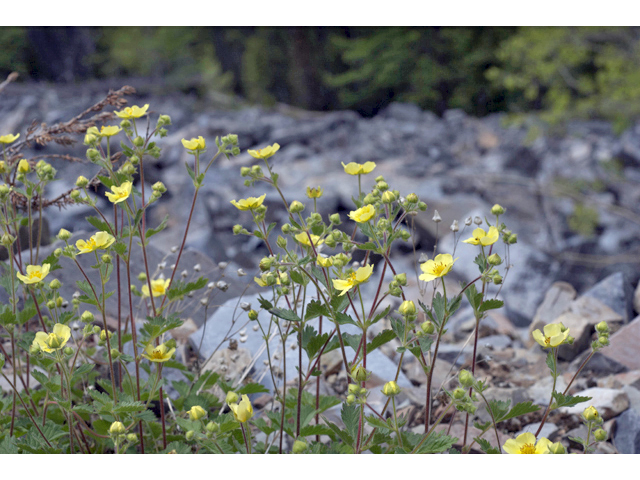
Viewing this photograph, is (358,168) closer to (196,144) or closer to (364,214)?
(364,214)

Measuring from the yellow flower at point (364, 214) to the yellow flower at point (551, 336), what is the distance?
0.95ft

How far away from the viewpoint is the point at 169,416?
1.20m

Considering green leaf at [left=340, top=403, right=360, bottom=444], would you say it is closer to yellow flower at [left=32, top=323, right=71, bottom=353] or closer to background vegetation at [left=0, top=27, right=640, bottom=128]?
yellow flower at [left=32, top=323, right=71, bottom=353]

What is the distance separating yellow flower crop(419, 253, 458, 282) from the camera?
75 cm

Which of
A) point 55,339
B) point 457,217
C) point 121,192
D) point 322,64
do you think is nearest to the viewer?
point 55,339

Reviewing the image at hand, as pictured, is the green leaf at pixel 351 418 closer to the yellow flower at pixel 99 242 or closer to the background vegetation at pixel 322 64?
the yellow flower at pixel 99 242

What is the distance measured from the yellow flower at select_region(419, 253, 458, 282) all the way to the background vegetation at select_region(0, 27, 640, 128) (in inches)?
216

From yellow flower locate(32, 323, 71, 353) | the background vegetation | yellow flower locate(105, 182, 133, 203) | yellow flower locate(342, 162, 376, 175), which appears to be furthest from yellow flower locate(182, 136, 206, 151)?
the background vegetation

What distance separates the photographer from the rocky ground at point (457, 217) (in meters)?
1.43

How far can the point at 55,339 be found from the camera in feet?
2.40

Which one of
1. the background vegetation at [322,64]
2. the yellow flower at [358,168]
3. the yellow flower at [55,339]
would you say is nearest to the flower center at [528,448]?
the yellow flower at [358,168]

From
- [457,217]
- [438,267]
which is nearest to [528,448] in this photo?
[438,267]

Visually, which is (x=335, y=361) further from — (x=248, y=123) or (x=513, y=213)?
(x=248, y=123)

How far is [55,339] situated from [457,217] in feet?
9.89
